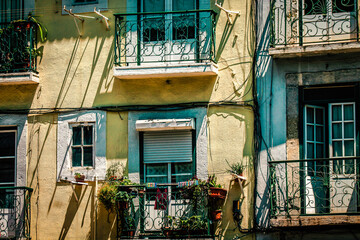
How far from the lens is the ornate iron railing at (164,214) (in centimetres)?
1345

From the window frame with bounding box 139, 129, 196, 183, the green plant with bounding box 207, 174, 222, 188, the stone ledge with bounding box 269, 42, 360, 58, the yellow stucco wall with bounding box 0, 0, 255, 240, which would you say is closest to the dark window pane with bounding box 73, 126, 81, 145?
the yellow stucco wall with bounding box 0, 0, 255, 240

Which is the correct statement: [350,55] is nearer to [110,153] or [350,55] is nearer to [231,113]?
[231,113]

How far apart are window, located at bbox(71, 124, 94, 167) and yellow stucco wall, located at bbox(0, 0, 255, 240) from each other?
37 centimetres

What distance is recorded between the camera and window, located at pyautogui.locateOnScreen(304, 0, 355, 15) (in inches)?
545

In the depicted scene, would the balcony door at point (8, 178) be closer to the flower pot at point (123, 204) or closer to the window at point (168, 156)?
the flower pot at point (123, 204)

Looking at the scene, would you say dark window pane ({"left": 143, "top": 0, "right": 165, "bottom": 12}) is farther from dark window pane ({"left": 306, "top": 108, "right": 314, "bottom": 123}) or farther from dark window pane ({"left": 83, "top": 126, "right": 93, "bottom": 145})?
dark window pane ({"left": 306, "top": 108, "right": 314, "bottom": 123})

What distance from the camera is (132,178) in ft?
46.3

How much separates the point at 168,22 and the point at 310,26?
2711 millimetres

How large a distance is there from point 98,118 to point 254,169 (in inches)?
124

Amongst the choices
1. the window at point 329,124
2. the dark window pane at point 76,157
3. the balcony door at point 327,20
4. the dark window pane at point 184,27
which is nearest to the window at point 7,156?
the dark window pane at point 76,157

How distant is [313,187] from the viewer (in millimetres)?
13766

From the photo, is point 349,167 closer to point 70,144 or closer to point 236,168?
point 236,168

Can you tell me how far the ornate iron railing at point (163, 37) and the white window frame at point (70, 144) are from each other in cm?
119

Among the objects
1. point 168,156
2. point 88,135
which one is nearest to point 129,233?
point 168,156
